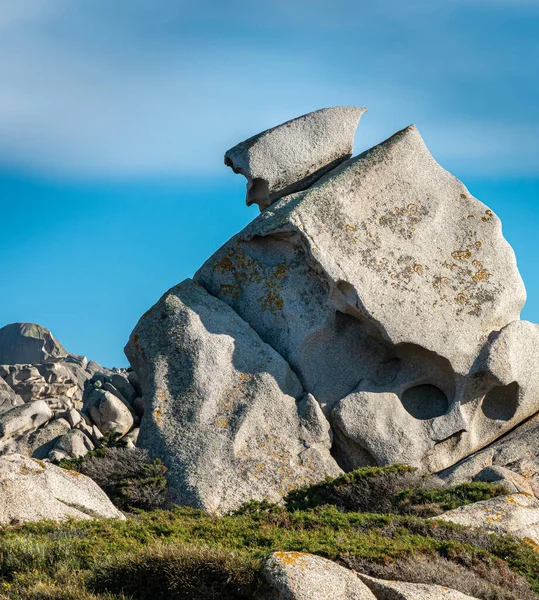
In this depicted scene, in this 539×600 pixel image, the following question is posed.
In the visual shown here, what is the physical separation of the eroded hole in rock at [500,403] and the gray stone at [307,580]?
11.6 meters

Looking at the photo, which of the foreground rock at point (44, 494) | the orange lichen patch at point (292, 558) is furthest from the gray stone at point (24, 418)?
the orange lichen patch at point (292, 558)

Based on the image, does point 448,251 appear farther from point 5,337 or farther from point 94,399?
point 5,337

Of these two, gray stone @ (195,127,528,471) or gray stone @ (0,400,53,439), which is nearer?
gray stone @ (195,127,528,471)

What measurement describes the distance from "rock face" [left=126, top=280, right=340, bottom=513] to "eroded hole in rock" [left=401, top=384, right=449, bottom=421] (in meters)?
1.91

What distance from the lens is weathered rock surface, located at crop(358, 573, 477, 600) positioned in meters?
7.97

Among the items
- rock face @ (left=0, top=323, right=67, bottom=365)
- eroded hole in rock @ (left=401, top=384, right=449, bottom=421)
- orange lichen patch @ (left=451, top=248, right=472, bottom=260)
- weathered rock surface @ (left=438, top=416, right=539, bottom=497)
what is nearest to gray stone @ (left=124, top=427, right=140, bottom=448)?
eroded hole in rock @ (left=401, top=384, right=449, bottom=421)

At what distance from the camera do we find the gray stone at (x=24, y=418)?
21547mm

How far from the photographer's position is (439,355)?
18.5m

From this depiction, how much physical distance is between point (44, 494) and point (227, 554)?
4.34 m

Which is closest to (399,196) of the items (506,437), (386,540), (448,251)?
(448,251)

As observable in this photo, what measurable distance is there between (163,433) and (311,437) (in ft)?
8.76

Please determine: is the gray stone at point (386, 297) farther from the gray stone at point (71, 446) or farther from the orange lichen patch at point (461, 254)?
the gray stone at point (71, 446)

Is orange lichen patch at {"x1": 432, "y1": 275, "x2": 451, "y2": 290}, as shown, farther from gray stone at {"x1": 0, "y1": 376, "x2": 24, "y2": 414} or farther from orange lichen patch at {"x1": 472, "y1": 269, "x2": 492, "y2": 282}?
gray stone at {"x1": 0, "y1": 376, "x2": 24, "y2": 414}

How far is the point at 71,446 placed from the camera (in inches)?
781
